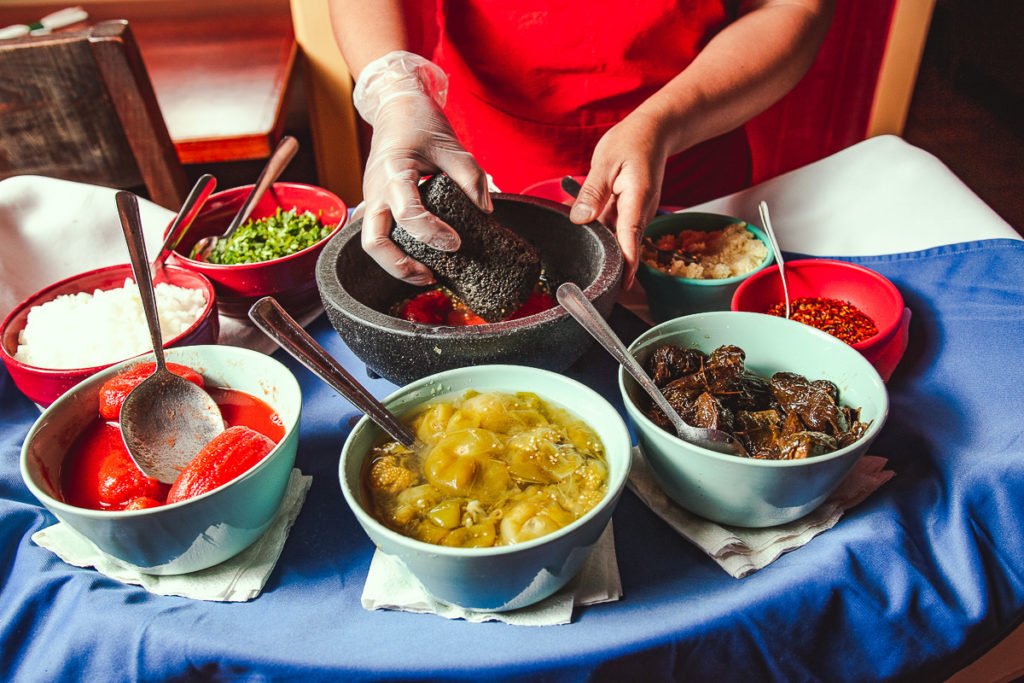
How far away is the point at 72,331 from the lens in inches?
47.0

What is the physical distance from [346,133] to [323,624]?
7.45 feet

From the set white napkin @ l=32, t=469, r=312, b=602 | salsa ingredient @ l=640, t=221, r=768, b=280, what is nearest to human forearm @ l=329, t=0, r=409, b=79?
salsa ingredient @ l=640, t=221, r=768, b=280

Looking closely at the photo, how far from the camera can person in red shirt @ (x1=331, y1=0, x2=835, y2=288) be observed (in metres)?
1.38

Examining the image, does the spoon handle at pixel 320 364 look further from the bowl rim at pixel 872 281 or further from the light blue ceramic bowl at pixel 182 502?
the bowl rim at pixel 872 281

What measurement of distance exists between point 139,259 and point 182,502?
0.52 meters

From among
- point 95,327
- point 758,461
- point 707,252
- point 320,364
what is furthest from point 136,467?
point 707,252

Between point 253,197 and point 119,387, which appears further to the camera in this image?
point 253,197

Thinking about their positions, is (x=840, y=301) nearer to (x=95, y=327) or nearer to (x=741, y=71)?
(x=741, y=71)

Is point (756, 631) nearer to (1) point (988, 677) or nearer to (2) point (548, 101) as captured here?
(1) point (988, 677)

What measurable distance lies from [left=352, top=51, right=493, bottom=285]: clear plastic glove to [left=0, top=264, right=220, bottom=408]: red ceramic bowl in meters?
0.34

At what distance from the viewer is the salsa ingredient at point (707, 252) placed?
1.39m

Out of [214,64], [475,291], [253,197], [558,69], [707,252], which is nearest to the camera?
[475,291]

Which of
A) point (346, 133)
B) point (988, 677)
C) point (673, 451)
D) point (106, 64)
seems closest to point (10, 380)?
point (106, 64)

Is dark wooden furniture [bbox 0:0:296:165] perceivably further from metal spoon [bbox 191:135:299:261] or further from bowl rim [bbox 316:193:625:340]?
bowl rim [bbox 316:193:625:340]
